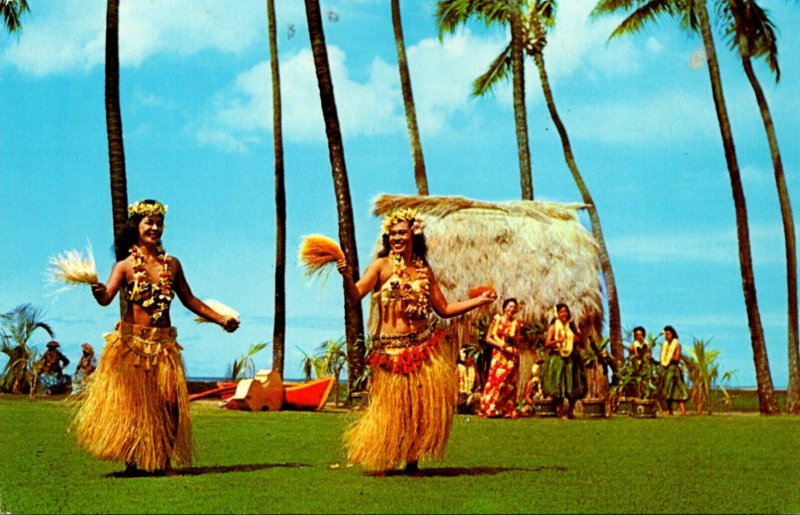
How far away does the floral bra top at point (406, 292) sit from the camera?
6.75 metres

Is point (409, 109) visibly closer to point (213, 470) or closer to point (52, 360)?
point (52, 360)

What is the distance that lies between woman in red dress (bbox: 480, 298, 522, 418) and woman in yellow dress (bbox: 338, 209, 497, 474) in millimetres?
7347

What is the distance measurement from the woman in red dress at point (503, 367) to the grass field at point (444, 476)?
8.52 ft

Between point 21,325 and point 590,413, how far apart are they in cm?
932

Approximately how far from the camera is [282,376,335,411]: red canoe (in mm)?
15508

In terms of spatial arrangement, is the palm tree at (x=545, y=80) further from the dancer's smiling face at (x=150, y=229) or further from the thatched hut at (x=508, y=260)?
the dancer's smiling face at (x=150, y=229)

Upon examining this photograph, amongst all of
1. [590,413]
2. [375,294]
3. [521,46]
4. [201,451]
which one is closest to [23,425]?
[201,451]

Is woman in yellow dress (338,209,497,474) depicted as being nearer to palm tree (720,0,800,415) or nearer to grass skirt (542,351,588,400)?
grass skirt (542,351,588,400)

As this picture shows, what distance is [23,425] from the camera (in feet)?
36.9

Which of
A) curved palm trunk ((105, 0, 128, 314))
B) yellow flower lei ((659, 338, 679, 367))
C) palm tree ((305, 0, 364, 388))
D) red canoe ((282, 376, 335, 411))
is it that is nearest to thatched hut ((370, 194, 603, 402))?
palm tree ((305, 0, 364, 388))

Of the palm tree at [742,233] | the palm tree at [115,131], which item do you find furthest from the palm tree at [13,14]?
the palm tree at [742,233]

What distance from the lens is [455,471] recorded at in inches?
280

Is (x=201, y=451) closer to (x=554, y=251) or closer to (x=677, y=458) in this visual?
(x=677, y=458)

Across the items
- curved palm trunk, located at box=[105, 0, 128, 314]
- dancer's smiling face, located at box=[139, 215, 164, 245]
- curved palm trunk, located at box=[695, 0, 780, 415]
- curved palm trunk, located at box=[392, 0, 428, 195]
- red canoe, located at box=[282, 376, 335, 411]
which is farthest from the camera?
curved palm trunk, located at box=[392, 0, 428, 195]
